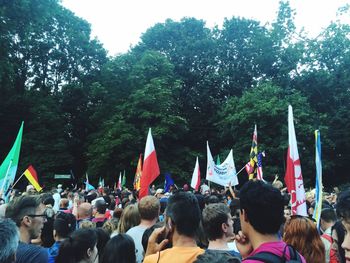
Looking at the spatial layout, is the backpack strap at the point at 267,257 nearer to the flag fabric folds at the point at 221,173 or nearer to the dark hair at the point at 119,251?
the dark hair at the point at 119,251

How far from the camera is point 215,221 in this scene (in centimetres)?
332

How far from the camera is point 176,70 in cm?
3397

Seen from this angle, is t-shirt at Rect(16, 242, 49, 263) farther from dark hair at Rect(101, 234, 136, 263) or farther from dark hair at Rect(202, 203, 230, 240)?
dark hair at Rect(202, 203, 230, 240)

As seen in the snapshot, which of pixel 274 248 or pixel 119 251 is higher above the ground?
pixel 274 248

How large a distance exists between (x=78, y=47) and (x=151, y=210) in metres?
31.2

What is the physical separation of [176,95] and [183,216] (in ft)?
95.8

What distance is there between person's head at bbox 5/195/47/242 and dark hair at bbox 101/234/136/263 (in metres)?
0.74

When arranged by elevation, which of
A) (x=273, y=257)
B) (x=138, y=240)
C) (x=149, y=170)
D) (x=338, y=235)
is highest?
(x=149, y=170)

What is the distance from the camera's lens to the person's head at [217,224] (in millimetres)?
3320

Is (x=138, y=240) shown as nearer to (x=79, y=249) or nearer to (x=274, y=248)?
(x=79, y=249)

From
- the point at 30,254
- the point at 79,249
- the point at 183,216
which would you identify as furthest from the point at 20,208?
the point at 183,216

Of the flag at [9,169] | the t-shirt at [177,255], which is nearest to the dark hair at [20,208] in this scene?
the t-shirt at [177,255]

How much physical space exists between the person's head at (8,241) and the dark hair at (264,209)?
1.47 m

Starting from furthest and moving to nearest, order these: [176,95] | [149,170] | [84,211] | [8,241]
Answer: [176,95] < [149,170] < [84,211] < [8,241]
